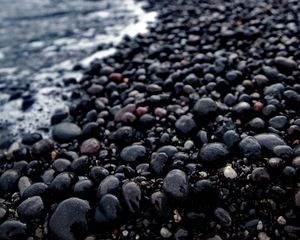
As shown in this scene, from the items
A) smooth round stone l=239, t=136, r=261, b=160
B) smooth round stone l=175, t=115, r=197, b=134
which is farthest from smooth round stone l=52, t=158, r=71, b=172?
smooth round stone l=239, t=136, r=261, b=160

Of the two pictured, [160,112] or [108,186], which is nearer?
[108,186]

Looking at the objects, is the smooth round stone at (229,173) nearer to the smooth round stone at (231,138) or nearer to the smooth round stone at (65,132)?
the smooth round stone at (231,138)

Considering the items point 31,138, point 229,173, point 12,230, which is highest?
point 229,173

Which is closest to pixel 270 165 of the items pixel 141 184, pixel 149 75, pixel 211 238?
pixel 211 238

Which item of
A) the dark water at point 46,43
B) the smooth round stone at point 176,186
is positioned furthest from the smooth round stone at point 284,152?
the dark water at point 46,43

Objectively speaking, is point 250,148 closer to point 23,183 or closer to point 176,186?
point 176,186

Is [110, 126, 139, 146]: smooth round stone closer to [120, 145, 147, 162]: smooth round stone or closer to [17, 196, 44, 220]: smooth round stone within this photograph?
[120, 145, 147, 162]: smooth round stone

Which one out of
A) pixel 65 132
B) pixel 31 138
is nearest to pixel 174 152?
pixel 65 132
